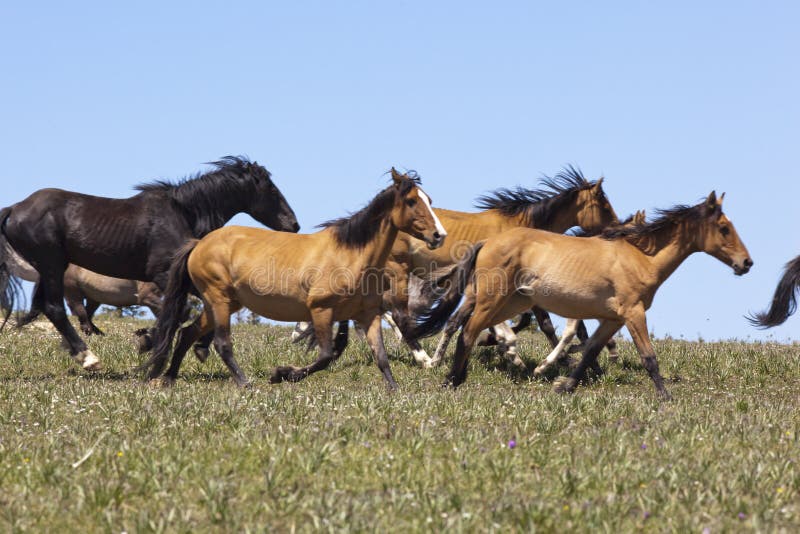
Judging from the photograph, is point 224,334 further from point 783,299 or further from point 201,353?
point 783,299

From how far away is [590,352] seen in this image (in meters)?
11.4

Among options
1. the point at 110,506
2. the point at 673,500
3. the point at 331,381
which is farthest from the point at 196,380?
the point at 673,500

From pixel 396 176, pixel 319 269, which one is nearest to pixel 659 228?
pixel 396 176

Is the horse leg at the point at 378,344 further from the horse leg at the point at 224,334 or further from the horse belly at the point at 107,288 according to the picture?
the horse belly at the point at 107,288

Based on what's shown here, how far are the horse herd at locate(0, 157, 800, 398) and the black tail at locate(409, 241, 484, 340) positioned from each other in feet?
0.06

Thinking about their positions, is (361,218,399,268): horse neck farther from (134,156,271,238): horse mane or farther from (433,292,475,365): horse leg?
(134,156,271,238): horse mane

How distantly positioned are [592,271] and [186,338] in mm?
4483

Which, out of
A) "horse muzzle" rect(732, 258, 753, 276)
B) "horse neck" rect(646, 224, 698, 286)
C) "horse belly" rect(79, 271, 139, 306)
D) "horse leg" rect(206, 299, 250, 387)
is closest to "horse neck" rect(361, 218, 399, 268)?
"horse leg" rect(206, 299, 250, 387)

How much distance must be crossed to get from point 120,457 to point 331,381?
6.35 metres

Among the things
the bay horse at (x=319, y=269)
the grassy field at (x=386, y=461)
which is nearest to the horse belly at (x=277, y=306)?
the bay horse at (x=319, y=269)

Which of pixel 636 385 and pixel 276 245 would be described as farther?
pixel 636 385

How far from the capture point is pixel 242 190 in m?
13.3

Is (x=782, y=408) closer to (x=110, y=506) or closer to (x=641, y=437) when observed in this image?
(x=641, y=437)

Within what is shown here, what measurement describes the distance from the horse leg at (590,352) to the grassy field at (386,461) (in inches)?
60.6
